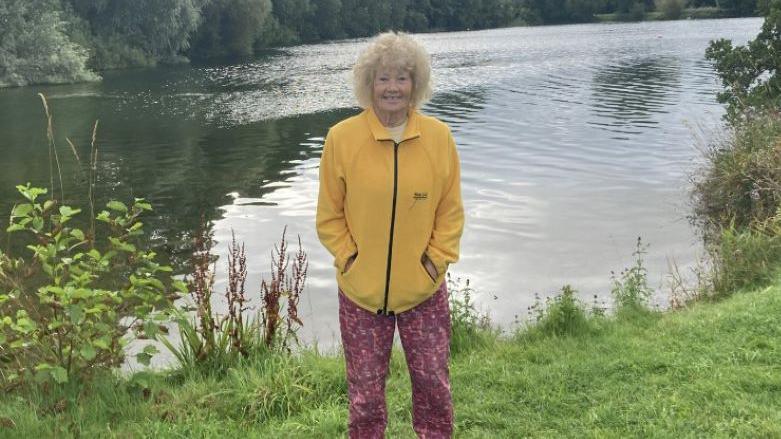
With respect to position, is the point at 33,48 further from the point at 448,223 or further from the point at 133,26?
the point at 448,223

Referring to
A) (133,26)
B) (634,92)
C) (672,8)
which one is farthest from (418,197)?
(672,8)

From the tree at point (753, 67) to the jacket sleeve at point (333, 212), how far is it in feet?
34.8

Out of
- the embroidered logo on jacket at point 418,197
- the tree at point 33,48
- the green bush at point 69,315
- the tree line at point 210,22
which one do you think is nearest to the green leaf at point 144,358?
the green bush at point 69,315

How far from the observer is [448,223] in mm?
3270

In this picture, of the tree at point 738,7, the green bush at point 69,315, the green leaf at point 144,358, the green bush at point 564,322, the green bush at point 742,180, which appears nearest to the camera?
the green bush at point 69,315

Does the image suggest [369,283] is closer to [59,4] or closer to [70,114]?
[70,114]

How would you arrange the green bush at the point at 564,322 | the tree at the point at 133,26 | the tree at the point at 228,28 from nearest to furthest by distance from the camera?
the green bush at the point at 564,322, the tree at the point at 133,26, the tree at the point at 228,28

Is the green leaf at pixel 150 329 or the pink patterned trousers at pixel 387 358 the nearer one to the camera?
the pink patterned trousers at pixel 387 358

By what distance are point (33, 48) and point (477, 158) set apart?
26765 millimetres

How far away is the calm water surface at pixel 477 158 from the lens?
10.0 metres

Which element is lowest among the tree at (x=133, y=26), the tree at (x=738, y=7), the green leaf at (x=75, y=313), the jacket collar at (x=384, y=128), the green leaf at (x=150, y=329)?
the green leaf at (x=150, y=329)

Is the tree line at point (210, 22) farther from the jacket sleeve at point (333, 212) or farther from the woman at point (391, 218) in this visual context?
the jacket sleeve at point (333, 212)

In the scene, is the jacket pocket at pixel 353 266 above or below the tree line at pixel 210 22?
below

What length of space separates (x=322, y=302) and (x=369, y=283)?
550 centimetres
